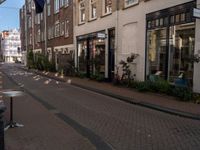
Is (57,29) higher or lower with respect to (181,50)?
higher

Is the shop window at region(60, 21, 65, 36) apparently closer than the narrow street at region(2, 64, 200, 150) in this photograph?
No

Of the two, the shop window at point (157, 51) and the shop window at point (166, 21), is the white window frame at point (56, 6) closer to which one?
the shop window at point (157, 51)

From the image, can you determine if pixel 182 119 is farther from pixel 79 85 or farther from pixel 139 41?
pixel 79 85

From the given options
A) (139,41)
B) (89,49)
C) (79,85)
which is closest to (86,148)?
(139,41)

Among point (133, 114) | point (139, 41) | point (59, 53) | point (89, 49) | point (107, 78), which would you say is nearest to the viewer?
point (133, 114)

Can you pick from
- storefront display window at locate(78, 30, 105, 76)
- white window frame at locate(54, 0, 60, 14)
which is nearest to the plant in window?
storefront display window at locate(78, 30, 105, 76)

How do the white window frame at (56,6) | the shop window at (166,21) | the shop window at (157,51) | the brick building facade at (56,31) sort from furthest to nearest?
the white window frame at (56,6) → the brick building facade at (56,31) → the shop window at (157,51) → the shop window at (166,21)

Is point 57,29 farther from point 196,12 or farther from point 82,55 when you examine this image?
point 196,12

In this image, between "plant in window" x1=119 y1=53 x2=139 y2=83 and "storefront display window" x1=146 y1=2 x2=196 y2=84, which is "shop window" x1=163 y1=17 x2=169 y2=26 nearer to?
"storefront display window" x1=146 y1=2 x2=196 y2=84

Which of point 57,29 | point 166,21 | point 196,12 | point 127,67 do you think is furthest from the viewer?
point 57,29

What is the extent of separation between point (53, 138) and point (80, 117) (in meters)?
2.56

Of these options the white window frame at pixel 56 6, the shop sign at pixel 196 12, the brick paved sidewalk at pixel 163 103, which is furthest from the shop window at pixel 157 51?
the white window frame at pixel 56 6

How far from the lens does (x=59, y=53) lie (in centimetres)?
3516

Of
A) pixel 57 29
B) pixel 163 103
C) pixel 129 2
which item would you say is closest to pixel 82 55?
pixel 129 2
